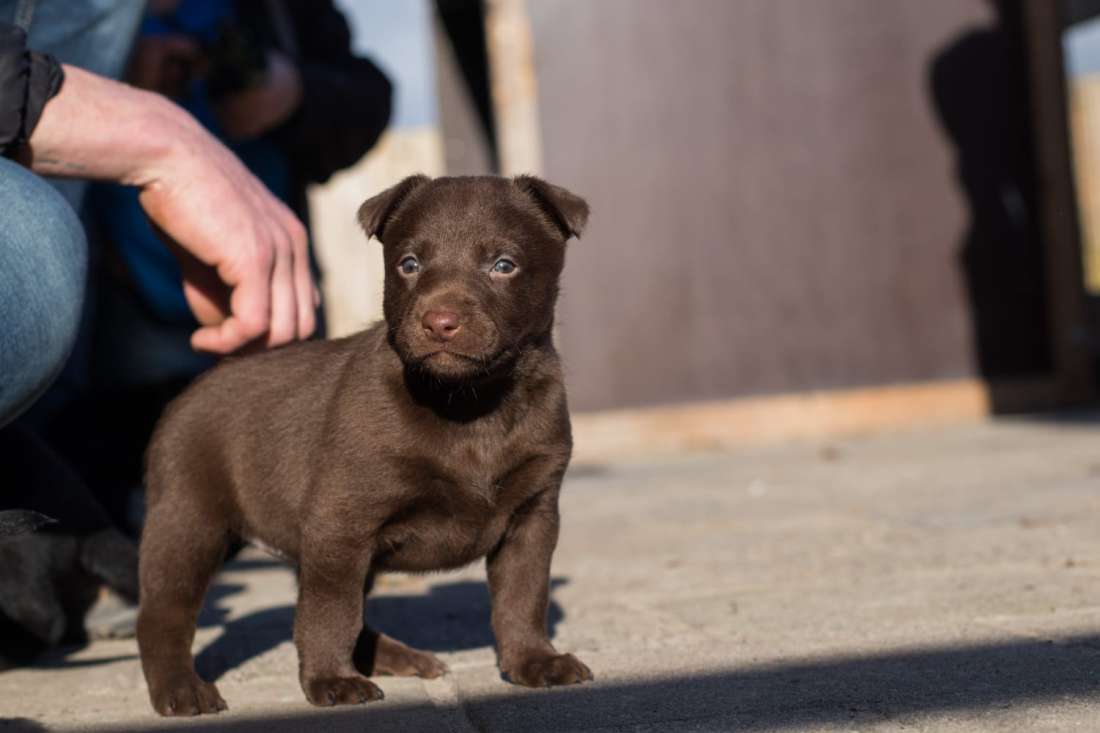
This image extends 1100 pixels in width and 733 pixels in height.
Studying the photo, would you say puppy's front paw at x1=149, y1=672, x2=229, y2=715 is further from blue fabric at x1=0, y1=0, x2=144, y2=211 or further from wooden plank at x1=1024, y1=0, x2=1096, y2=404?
wooden plank at x1=1024, y1=0, x2=1096, y2=404

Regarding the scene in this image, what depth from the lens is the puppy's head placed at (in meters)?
2.79

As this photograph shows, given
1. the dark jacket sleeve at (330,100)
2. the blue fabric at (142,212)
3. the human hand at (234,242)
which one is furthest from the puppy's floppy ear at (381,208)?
the dark jacket sleeve at (330,100)

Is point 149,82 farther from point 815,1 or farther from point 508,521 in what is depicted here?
point 815,1

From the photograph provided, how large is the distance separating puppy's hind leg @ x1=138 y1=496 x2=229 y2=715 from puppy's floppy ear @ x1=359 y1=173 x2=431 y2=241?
687mm

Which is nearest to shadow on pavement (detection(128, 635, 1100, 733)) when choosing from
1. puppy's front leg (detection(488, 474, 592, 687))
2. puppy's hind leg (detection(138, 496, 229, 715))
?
puppy's front leg (detection(488, 474, 592, 687))

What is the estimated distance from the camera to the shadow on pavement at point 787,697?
90.5 inches

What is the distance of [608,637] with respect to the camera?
321 centimetres

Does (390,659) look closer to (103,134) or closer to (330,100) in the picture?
(103,134)

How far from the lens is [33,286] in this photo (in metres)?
2.57

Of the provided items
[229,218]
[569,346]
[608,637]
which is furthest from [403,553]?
[569,346]

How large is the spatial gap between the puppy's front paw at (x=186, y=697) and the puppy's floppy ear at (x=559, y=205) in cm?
116

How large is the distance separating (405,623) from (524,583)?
84cm

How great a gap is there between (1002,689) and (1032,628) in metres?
0.57

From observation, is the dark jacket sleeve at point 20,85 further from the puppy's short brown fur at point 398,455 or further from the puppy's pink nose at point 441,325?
the puppy's pink nose at point 441,325
